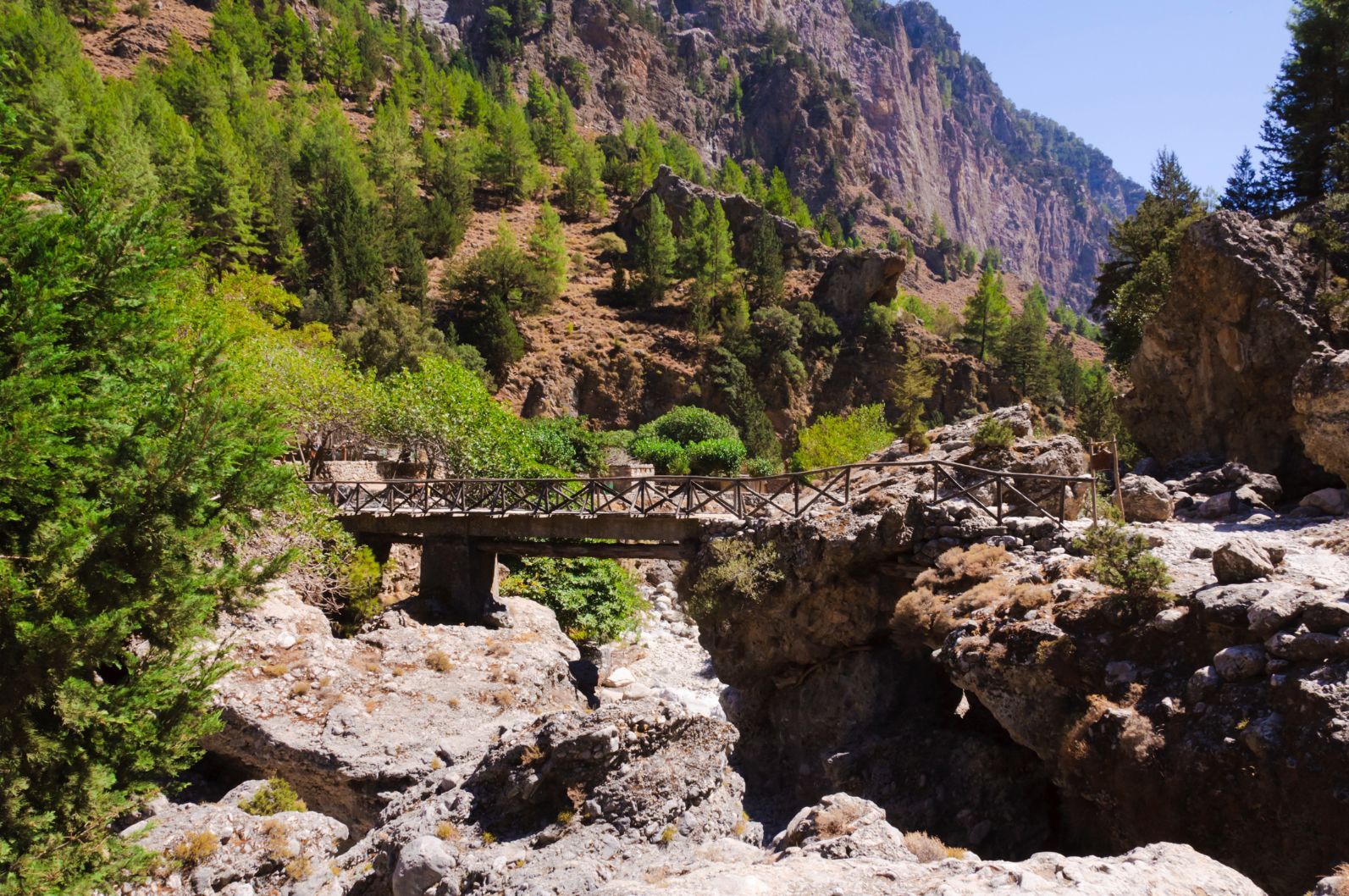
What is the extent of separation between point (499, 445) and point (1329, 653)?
23060 millimetres

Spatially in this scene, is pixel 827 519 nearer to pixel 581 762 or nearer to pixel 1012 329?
pixel 581 762

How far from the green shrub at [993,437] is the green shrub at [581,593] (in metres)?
12.3

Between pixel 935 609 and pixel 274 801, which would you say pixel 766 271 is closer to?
pixel 935 609

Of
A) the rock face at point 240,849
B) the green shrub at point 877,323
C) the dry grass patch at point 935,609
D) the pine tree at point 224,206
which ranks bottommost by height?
the rock face at point 240,849

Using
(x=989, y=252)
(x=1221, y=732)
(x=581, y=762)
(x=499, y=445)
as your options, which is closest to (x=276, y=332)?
(x=499, y=445)

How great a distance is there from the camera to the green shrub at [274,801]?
1125cm

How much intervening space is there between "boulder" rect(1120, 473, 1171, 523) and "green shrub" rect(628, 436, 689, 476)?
23913mm

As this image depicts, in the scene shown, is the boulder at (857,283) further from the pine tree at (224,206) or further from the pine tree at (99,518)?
the pine tree at (99,518)

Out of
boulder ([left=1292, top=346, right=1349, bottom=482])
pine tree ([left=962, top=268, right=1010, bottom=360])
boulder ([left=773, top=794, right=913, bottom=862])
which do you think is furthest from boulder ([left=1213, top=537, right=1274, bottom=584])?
pine tree ([left=962, top=268, right=1010, bottom=360])

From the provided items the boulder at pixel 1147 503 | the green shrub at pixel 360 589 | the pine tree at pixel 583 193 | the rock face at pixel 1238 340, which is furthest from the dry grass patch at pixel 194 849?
the pine tree at pixel 583 193

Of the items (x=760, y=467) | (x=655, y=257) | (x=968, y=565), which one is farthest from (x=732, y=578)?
(x=655, y=257)

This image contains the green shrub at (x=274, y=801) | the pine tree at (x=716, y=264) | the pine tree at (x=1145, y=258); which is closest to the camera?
the green shrub at (x=274, y=801)

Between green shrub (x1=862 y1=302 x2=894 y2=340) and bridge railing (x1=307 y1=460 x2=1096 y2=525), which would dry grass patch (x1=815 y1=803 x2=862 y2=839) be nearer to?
bridge railing (x1=307 y1=460 x2=1096 y2=525)

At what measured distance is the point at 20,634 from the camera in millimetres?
5996
